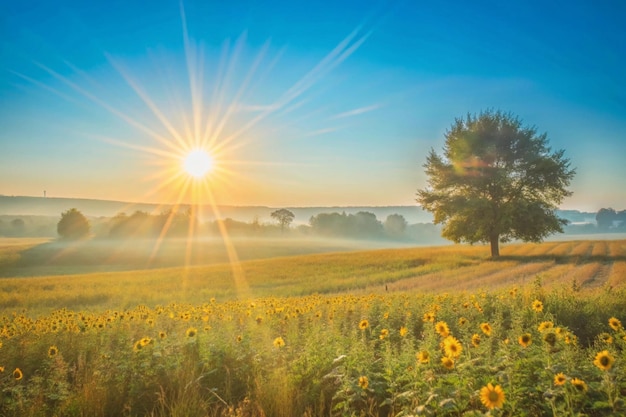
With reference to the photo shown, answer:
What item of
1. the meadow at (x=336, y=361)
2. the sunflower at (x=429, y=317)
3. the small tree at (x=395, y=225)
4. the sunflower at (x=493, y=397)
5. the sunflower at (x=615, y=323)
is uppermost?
the small tree at (x=395, y=225)

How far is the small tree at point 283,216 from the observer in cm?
9819

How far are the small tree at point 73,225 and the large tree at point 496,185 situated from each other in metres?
57.5

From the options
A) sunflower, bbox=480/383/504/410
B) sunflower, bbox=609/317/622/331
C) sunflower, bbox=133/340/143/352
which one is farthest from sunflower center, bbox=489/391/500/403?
sunflower, bbox=133/340/143/352

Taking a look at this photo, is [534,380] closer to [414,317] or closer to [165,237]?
[414,317]

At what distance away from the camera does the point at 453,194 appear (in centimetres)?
3180

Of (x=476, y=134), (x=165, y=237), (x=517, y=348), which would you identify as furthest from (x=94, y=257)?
(x=517, y=348)

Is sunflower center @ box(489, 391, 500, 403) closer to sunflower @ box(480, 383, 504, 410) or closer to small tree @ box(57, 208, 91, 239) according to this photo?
sunflower @ box(480, 383, 504, 410)

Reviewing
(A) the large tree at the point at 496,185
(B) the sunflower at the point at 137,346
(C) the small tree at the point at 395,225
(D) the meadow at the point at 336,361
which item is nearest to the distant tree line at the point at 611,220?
(C) the small tree at the point at 395,225

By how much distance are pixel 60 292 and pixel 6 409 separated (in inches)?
838

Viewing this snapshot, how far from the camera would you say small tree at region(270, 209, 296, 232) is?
98188mm

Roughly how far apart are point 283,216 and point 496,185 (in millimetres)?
71842

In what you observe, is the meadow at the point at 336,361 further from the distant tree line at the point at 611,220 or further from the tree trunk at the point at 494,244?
the distant tree line at the point at 611,220

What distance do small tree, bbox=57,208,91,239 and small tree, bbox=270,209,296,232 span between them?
141 ft

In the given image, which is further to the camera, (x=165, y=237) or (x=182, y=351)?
(x=165, y=237)
